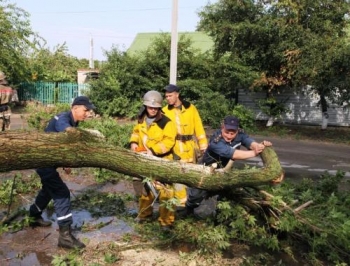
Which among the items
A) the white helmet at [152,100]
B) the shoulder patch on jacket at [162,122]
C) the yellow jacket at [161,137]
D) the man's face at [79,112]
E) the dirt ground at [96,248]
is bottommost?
the dirt ground at [96,248]

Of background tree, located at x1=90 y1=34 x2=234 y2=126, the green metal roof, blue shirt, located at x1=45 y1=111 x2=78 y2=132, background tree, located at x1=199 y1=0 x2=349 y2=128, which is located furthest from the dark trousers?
the green metal roof

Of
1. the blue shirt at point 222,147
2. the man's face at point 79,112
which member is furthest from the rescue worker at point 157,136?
the man's face at point 79,112

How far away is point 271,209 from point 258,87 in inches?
514

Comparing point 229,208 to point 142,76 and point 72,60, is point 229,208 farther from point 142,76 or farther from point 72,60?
point 72,60

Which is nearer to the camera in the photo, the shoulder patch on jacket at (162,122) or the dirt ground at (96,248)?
A: the dirt ground at (96,248)

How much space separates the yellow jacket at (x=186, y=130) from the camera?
227 inches

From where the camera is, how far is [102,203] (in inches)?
253

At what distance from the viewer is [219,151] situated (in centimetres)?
500

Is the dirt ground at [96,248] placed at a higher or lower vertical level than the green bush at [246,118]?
lower

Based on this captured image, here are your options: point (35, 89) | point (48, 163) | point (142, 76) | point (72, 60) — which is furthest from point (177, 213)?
point (72, 60)

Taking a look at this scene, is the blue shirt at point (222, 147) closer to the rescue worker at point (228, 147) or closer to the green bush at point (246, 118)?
the rescue worker at point (228, 147)

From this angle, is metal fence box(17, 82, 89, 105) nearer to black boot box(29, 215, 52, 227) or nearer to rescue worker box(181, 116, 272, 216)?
black boot box(29, 215, 52, 227)

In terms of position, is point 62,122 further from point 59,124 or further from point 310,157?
point 310,157

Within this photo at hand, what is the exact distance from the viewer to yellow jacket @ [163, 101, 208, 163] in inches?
227
